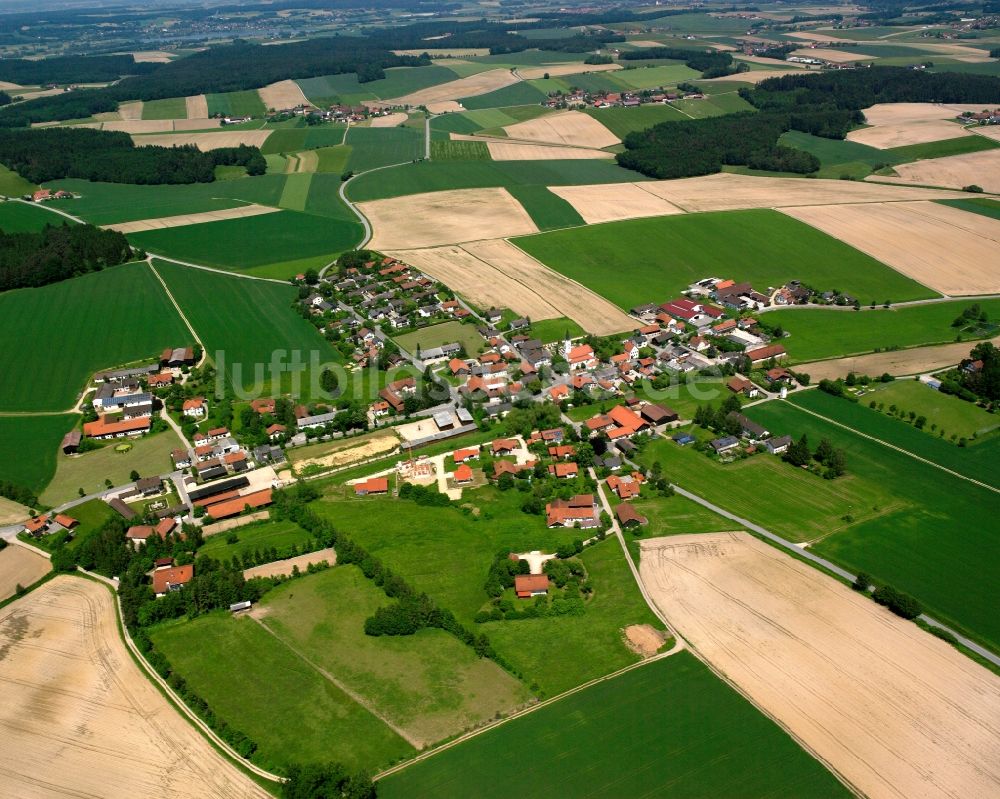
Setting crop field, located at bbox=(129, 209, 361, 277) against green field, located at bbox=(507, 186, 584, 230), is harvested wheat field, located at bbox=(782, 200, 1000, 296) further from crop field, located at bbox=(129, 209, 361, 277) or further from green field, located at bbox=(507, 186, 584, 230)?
crop field, located at bbox=(129, 209, 361, 277)

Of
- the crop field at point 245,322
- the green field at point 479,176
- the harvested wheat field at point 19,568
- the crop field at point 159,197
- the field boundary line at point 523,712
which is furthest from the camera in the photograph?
the green field at point 479,176

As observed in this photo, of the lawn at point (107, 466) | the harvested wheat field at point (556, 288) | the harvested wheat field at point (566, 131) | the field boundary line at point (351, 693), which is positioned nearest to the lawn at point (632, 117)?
the harvested wheat field at point (566, 131)

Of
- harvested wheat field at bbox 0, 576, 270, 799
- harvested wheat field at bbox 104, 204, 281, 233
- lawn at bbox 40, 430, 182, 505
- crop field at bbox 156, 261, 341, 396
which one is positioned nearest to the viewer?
harvested wheat field at bbox 0, 576, 270, 799

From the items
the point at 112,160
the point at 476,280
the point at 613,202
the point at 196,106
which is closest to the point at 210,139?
the point at 112,160

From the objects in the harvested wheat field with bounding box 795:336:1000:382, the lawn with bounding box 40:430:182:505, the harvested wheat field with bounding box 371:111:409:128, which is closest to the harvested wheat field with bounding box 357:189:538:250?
the lawn with bounding box 40:430:182:505

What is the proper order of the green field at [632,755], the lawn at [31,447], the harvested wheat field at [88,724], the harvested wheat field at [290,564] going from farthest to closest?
1. the lawn at [31,447]
2. the harvested wheat field at [290,564]
3. the harvested wheat field at [88,724]
4. the green field at [632,755]

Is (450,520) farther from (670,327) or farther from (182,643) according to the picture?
(670,327)

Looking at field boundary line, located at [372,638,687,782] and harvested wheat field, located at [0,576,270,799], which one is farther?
field boundary line, located at [372,638,687,782]

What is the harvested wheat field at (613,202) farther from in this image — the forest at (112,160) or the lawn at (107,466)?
the lawn at (107,466)
